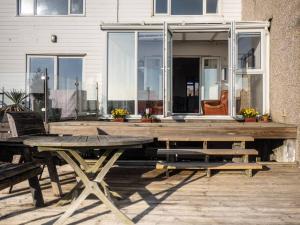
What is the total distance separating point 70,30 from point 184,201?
27.4 ft

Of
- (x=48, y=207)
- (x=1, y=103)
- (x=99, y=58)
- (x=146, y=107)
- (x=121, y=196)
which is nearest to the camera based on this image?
(x=48, y=207)

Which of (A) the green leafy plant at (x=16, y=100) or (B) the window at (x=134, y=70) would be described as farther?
(A) the green leafy plant at (x=16, y=100)

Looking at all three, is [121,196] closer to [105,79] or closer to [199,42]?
[105,79]

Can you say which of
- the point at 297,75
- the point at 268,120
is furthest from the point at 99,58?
the point at 297,75

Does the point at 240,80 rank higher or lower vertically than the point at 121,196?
higher

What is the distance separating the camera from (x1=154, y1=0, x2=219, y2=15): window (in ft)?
36.1

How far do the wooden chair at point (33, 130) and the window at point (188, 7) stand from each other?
720cm

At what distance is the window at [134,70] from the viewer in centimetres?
804

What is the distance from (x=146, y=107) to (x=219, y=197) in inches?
161

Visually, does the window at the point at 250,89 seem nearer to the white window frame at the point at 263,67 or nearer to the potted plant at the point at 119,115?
the white window frame at the point at 263,67

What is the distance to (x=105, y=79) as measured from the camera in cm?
807

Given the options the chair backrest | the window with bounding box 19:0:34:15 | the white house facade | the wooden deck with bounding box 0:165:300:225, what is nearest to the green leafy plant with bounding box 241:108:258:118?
the white house facade

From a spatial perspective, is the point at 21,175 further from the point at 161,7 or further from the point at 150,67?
the point at 161,7

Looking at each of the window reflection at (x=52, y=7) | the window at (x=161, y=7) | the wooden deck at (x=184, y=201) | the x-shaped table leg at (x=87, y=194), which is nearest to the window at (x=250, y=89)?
the wooden deck at (x=184, y=201)
